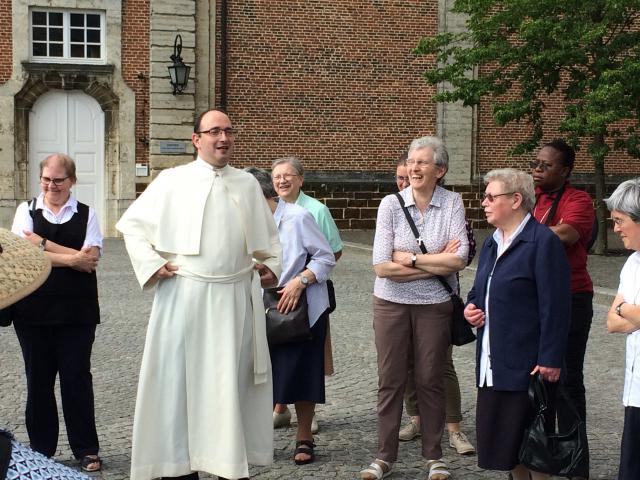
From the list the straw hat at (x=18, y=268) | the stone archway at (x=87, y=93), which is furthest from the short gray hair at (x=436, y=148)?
the stone archway at (x=87, y=93)

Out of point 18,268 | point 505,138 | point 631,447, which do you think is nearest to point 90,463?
point 631,447

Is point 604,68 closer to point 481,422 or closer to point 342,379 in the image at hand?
point 342,379

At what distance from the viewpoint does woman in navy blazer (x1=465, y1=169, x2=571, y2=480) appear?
4320 mm

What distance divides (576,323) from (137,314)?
6.45m

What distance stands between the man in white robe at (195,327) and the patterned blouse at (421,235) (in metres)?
0.87

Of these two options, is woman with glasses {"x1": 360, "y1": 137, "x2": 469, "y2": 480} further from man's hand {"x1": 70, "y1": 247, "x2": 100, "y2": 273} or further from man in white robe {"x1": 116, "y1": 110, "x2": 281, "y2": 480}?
man's hand {"x1": 70, "y1": 247, "x2": 100, "y2": 273}

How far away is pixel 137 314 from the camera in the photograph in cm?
1063

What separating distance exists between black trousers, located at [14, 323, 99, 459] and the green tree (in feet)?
41.0

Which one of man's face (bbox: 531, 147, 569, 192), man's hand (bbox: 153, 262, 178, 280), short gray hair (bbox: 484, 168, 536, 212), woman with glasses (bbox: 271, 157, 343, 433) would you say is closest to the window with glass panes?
woman with glasses (bbox: 271, 157, 343, 433)

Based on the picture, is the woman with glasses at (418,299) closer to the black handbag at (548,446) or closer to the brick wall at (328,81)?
the black handbag at (548,446)

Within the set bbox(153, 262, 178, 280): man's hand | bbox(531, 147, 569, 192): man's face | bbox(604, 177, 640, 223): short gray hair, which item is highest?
bbox(531, 147, 569, 192): man's face

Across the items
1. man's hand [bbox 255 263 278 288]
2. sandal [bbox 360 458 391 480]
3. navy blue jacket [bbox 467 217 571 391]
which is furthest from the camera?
sandal [bbox 360 458 391 480]

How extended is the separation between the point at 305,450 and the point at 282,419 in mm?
787

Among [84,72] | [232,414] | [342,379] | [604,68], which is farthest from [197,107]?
[232,414]
